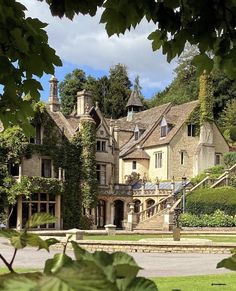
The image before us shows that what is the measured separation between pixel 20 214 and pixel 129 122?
2264cm

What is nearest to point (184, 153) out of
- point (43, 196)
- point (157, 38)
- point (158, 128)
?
point (158, 128)

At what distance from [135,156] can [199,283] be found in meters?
40.2

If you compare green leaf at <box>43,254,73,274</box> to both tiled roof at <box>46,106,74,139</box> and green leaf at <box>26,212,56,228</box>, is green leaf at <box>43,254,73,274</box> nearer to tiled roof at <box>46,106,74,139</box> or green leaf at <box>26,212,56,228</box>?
green leaf at <box>26,212,56,228</box>

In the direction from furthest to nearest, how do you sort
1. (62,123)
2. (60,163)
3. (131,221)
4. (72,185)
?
(62,123)
(131,221)
(72,185)
(60,163)

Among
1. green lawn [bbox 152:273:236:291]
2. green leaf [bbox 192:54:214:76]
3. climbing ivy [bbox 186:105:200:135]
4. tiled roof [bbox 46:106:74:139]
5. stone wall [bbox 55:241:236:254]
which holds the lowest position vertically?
stone wall [bbox 55:241:236:254]

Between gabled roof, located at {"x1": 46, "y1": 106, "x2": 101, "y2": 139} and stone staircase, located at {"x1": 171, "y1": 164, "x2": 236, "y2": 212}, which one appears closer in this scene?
gabled roof, located at {"x1": 46, "y1": 106, "x2": 101, "y2": 139}

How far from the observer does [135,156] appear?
5116cm

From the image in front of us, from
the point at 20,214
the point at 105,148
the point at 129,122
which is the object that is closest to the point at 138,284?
the point at 20,214

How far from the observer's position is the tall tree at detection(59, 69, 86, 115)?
78056mm

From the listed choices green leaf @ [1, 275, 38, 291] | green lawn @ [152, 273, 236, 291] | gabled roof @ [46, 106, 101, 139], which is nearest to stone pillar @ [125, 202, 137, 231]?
gabled roof @ [46, 106, 101, 139]

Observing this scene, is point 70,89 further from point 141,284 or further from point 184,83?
point 141,284

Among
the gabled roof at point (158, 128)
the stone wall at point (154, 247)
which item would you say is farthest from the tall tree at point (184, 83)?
the stone wall at point (154, 247)

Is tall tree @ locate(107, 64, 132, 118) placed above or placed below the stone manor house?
above

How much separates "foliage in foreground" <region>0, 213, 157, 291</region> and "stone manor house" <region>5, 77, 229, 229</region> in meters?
36.6
